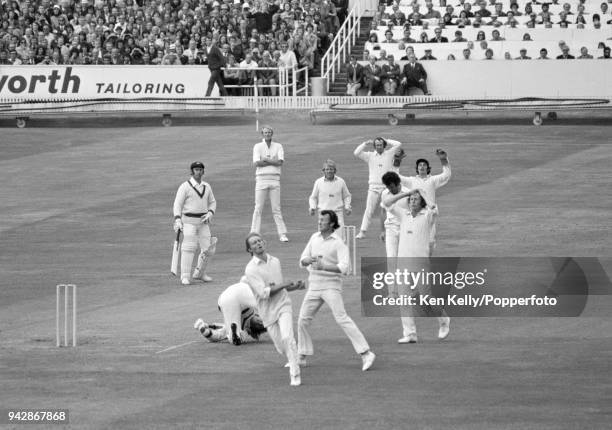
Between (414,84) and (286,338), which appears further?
(414,84)

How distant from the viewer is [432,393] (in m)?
15.4

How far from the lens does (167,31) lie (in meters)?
49.5

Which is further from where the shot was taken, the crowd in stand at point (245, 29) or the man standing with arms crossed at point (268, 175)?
the crowd in stand at point (245, 29)

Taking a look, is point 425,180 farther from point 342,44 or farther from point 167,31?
point 167,31

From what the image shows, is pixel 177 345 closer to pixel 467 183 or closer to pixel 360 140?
pixel 467 183

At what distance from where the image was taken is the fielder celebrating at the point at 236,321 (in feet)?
60.6

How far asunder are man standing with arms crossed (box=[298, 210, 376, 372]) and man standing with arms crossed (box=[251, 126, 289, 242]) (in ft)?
35.1

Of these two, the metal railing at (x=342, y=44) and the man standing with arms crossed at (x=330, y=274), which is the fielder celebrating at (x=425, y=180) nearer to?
the man standing with arms crossed at (x=330, y=274)

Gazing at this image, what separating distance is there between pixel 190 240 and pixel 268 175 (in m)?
4.00

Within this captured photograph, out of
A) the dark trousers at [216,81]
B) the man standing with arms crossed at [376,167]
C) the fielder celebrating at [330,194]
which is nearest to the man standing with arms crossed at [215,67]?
the dark trousers at [216,81]

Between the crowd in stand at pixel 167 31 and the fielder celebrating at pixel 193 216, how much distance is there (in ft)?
74.7

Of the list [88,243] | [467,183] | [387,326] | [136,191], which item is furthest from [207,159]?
[387,326]

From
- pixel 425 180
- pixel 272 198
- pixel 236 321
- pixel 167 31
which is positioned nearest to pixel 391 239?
pixel 425 180

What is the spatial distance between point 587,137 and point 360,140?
6585mm
